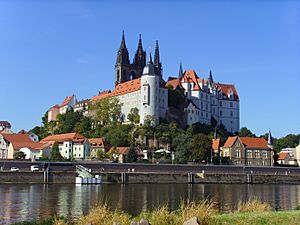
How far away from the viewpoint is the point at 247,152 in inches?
3915

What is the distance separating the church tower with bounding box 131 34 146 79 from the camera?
5527 inches

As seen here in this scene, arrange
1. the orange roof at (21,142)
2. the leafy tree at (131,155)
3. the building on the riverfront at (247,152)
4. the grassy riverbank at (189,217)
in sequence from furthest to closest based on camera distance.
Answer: the building on the riverfront at (247,152)
the orange roof at (21,142)
the leafy tree at (131,155)
the grassy riverbank at (189,217)

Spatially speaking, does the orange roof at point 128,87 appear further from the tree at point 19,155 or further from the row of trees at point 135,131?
the tree at point 19,155

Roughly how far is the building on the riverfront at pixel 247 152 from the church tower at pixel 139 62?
160ft

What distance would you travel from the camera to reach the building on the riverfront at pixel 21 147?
95.4 m

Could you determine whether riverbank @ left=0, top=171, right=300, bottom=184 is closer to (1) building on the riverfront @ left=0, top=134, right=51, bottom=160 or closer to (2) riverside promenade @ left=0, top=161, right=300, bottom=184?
(2) riverside promenade @ left=0, top=161, right=300, bottom=184

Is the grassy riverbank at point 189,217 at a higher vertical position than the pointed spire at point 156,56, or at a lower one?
lower

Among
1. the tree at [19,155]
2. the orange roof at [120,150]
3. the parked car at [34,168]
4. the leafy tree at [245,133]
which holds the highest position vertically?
the leafy tree at [245,133]

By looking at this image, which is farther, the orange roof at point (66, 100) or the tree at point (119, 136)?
the orange roof at point (66, 100)

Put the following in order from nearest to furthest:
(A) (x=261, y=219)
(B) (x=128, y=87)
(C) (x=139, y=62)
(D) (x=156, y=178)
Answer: (A) (x=261, y=219) → (D) (x=156, y=178) → (B) (x=128, y=87) → (C) (x=139, y=62)

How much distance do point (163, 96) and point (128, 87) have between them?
11.9 meters

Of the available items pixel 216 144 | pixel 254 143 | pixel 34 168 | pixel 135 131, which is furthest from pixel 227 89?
pixel 34 168

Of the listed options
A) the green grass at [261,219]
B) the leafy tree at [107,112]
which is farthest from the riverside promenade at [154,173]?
the green grass at [261,219]

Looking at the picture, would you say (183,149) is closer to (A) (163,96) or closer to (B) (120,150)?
(B) (120,150)
